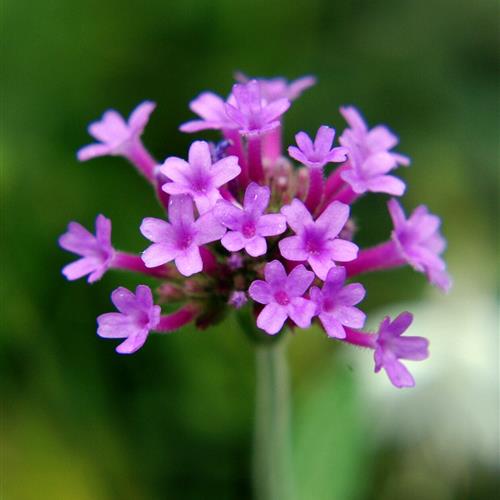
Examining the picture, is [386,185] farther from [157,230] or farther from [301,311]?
[157,230]

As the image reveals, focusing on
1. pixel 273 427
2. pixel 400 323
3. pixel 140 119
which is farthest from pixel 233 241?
pixel 273 427

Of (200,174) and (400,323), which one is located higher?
(200,174)

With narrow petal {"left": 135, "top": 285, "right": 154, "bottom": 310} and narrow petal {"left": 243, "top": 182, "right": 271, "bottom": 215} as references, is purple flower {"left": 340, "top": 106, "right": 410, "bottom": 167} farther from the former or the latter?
narrow petal {"left": 135, "top": 285, "right": 154, "bottom": 310}

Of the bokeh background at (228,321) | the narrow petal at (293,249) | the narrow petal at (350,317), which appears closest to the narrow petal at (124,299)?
the narrow petal at (293,249)

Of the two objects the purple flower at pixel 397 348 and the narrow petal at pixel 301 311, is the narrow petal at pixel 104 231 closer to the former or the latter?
the narrow petal at pixel 301 311

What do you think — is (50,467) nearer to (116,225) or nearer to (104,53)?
(116,225)

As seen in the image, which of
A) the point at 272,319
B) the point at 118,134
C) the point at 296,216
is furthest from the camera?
the point at 118,134

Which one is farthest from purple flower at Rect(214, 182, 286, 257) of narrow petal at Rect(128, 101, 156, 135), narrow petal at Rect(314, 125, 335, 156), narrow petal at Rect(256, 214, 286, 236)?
narrow petal at Rect(128, 101, 156, 135)
